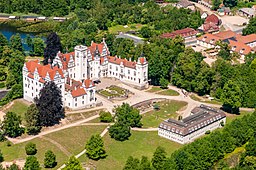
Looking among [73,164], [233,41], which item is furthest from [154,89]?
[73,164]

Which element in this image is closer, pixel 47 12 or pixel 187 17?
pixel 187 17

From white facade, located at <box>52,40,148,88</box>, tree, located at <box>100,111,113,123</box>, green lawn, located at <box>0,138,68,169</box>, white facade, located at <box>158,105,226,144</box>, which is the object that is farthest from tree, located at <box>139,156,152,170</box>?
white facade, located at <box>52,40,148,88</box>

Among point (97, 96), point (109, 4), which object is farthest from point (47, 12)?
point (97, 96)

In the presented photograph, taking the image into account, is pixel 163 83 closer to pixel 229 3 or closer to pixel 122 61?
pixel 122 61

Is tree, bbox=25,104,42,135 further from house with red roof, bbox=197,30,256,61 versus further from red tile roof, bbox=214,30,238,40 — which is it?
red tile roof, bbox=214,30,238,40

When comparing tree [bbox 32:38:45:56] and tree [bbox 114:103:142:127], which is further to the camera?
tree [bbox 32:38:45:56]

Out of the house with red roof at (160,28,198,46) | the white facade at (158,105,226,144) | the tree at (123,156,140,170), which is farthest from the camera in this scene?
the house with red roof at (160,28,198,46)

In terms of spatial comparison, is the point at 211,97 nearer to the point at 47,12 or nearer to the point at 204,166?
the point at 204,166
